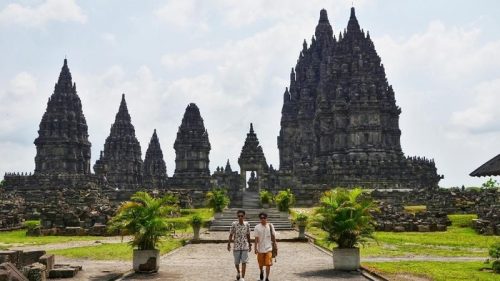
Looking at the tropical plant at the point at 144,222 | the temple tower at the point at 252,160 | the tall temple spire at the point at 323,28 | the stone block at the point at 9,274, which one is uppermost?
the tall temple spire at the point at 323,28

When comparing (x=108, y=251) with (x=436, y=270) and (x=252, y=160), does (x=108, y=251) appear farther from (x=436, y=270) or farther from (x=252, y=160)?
(x=252, y=160)

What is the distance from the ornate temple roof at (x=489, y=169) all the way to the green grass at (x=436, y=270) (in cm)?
1577

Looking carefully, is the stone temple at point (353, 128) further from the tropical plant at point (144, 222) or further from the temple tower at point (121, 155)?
the tropical plant at point (144, 222)

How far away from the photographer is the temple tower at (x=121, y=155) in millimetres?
98688

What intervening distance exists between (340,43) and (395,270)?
64.5 m

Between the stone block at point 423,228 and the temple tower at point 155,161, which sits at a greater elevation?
the temple tower at point 155,161

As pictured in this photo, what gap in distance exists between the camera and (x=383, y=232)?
34.0m

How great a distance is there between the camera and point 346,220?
1670 cm

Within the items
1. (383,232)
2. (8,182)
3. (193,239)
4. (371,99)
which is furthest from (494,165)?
(8,182)

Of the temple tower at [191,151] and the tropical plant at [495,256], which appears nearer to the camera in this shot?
the tropical plant at [495,256]

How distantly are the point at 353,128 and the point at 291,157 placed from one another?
2269cm

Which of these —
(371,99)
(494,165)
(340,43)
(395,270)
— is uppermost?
(340,43)

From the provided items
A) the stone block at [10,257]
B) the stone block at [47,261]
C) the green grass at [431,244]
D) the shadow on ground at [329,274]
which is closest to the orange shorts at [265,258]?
the shadow on ground at [329,274]

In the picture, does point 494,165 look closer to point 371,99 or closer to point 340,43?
point 371,99
